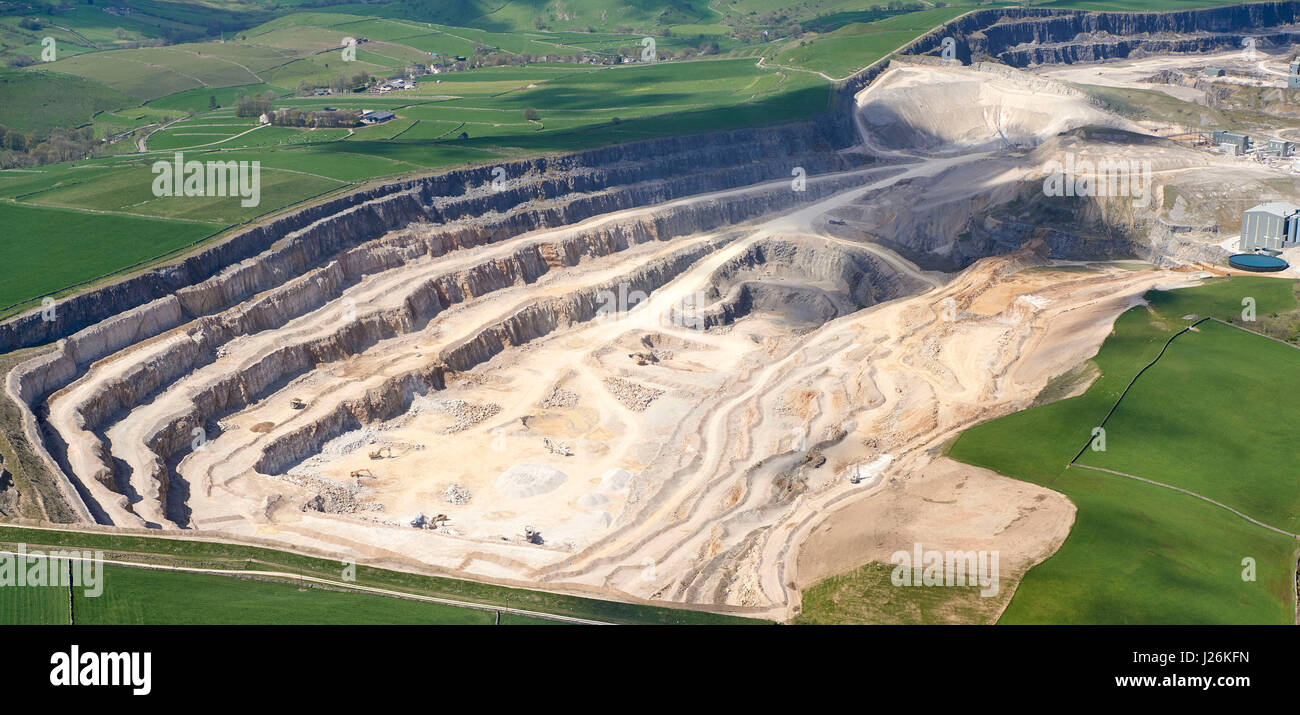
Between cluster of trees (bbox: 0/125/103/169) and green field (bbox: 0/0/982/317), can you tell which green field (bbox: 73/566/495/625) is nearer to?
green field (bbox: 0/0/982/317)

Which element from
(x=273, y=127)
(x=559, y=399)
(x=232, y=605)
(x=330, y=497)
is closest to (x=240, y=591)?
(x=232, y=605)

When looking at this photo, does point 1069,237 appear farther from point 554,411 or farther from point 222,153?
point 222,153

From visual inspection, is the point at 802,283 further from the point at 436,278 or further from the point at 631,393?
the point at 436,278

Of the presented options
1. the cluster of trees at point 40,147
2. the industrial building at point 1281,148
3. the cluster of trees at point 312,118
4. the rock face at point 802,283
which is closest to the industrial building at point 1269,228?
the rock face at point 802,283

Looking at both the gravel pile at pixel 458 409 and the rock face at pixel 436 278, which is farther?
the gravel pile at pixel 458 409

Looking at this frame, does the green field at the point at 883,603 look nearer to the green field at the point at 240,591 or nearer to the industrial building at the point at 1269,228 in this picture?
the green field at the point at 240,591

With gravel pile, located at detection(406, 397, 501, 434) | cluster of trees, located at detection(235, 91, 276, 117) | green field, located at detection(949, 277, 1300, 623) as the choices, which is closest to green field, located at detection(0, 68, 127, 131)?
cluster of trees, located at detection(235, 91, 276, 117)
